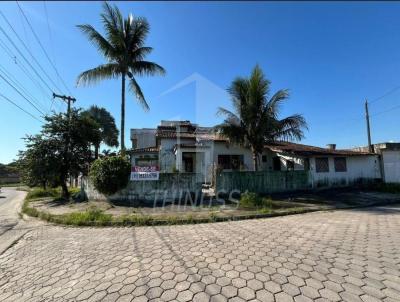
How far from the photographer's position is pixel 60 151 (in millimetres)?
16766

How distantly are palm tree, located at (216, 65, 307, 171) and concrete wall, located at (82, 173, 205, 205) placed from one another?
15.8 ft

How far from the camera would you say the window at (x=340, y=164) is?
54.6ft

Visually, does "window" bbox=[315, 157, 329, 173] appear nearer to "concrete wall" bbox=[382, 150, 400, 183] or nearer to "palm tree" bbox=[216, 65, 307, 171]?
"palm tree" bbox=[216, 65, 307, 171]

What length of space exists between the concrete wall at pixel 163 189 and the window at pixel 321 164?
8755mm

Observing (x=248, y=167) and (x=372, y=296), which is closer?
(x=372, y=296)

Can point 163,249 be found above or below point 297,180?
below

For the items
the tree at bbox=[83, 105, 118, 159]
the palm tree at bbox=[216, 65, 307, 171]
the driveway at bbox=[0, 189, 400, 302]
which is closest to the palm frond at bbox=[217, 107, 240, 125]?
the palm tree at bbox=[216, 65, 307, 171]

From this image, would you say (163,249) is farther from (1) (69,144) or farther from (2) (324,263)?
(1) (69,144)

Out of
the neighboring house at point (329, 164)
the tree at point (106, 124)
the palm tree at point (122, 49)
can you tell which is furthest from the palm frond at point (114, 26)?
the tree at point (106, 124)

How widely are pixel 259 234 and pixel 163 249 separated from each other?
8.49ft

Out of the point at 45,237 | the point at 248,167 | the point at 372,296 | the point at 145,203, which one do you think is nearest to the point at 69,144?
the point at 145,203

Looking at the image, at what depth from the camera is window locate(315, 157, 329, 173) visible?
15883 millimetres

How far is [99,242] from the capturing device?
5984 millimetres

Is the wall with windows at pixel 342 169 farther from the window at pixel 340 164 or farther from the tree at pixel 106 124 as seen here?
the tree at pixel 106 124
